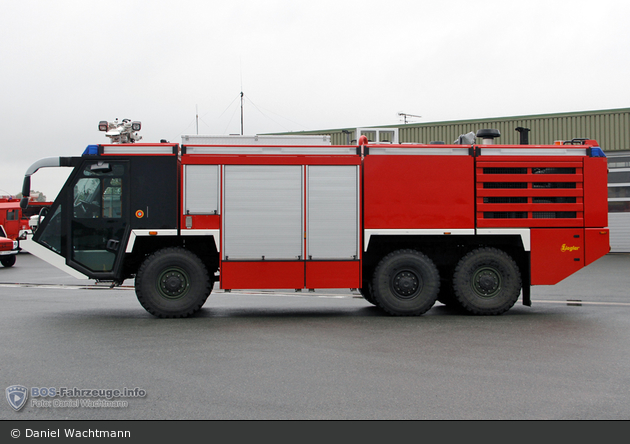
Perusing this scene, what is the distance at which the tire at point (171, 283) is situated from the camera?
374 inches

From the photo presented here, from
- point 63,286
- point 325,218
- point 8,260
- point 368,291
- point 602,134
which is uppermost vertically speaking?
point 602,134

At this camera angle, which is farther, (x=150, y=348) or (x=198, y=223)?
(x=198, y=223)

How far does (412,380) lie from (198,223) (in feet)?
16.3

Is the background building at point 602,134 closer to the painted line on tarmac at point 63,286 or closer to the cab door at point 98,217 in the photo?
the painted line on tarmac at point 63,286

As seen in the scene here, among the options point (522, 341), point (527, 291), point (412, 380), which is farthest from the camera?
point (527, 291)

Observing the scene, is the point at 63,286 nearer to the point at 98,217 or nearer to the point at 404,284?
the point at 98,217

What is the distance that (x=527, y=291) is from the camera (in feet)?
33.7

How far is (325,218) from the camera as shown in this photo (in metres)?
9.80

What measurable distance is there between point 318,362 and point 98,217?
500 cm

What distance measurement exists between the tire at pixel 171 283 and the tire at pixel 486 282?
422 cm

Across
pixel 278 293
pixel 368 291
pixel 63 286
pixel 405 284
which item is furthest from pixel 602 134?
pixel 63 286

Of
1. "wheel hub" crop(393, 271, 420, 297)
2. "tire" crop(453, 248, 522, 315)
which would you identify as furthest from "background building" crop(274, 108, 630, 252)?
"wheel hub" crop(393, 271, 420, 297)
